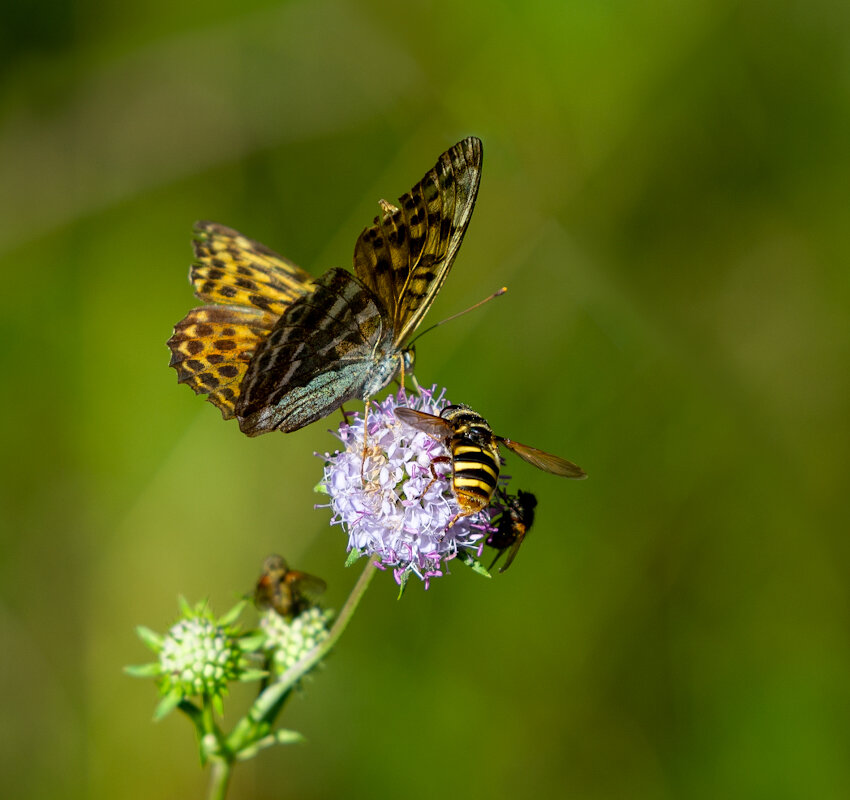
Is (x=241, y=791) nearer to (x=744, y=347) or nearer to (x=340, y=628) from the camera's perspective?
(x=340, y=628)

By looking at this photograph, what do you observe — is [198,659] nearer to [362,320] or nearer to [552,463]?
[362,320]

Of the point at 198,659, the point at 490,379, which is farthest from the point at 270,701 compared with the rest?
the point at 490,379

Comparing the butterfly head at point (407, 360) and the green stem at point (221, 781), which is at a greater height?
the butterfly head at point (407, 360)

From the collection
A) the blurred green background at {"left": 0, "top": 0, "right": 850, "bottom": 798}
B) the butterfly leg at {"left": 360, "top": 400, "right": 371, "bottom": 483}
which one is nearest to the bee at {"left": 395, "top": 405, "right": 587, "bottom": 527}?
the butterfly leg at {"left": 360, "top": 400, "right": 371, "bottom": 483}

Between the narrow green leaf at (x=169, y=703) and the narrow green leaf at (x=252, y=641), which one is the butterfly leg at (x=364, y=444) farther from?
the narrow green leaf at (x=169, y=703)

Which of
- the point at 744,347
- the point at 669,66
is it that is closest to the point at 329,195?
the point at 669,66

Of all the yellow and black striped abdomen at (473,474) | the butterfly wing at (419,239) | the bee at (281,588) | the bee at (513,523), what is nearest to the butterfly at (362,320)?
the butterfly wing at (419,239)
